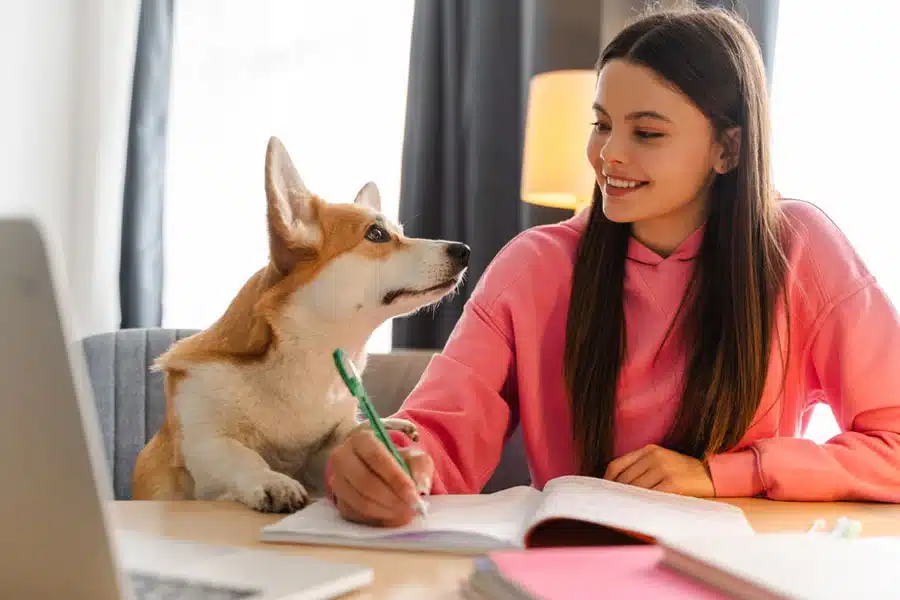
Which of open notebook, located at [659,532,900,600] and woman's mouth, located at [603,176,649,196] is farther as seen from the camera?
woman's mouth, located at [603,176,649,196]

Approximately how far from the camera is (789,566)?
1.70ft

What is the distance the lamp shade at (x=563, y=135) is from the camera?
227cm

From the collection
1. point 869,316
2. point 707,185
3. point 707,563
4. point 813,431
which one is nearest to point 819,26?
point 813,431

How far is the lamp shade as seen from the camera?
227 cm

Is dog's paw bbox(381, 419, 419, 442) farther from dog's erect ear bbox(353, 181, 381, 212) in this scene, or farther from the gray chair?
the gray chair

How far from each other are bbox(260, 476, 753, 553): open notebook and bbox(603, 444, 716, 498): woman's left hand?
0.13m

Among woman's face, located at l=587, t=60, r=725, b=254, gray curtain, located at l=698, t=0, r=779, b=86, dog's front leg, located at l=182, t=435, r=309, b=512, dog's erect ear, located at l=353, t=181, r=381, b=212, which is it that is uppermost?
gray curtain, located at l=698, t=0, r=779, b=86

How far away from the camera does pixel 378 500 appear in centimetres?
73

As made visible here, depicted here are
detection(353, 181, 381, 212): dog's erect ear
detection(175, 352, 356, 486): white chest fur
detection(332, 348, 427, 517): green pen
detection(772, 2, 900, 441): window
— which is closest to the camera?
detection(332, 348, 427, 517): green pen

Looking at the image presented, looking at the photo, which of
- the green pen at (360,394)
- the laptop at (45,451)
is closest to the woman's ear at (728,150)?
the green pen at (360,394)

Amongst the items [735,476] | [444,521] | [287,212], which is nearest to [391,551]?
[444,521]

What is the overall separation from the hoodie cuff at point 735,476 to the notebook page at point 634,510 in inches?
6.7

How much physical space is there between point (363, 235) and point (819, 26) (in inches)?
66.1

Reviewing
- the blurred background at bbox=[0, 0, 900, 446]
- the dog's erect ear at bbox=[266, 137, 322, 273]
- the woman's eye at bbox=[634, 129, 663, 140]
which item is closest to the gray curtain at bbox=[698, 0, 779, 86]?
the blurred background at bbox=[0, 0, 900, 446]
